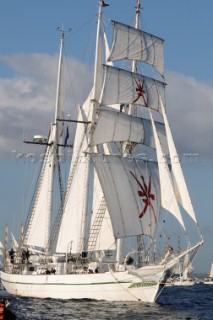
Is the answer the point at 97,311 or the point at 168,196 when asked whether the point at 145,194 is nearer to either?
the point at 168,196

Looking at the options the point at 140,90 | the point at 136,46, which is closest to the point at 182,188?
the point at 140,90

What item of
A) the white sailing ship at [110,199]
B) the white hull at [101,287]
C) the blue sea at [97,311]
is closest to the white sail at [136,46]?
the white sailing ship at [110,199]

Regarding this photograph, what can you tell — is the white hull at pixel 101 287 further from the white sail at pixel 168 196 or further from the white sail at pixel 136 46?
the white sail at pixel 136 46

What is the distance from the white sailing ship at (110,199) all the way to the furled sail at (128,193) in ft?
0.37

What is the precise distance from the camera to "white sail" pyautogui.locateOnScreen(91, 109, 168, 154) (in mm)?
75688

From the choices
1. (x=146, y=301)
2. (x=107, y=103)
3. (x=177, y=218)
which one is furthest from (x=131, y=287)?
(x=107, y=103)

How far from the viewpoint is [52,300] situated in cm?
6900

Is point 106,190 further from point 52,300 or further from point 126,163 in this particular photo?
point 52,300

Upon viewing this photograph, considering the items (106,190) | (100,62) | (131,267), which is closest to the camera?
(131,267)

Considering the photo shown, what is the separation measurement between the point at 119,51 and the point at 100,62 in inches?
115

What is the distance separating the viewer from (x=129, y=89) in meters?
78.6

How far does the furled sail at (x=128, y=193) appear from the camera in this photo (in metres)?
71.8

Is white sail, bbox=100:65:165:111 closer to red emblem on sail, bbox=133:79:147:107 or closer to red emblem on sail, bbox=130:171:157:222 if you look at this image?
red emblem on sail, bbox=133:79:147:107

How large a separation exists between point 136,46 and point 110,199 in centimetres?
1828
